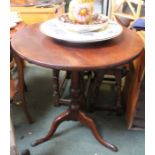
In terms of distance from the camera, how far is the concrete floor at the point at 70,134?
144cm

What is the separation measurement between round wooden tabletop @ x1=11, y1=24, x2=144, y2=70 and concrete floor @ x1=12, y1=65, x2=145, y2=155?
703 mm

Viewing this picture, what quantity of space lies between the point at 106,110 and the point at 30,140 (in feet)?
2.10

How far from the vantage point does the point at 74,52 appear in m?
1.05

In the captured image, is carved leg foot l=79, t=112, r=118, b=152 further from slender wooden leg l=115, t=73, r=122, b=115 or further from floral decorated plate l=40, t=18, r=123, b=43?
floral decorated plate l=40, t=18, r=123, b=43

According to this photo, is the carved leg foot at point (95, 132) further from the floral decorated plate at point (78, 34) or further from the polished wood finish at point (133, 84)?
the floral decorated plate at point (78, 34)

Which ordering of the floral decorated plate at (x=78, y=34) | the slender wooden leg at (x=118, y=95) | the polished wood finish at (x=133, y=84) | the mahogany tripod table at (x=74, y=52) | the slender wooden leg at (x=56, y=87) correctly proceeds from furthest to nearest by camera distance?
the slender wooden leg at (x=56, y=87) → the slender wooden leg at (x=118, y=95) → the polished wood finish at (x=133, y=84) → the floral decorated plate at (x=78, y=34) → the mahogany tripod table at (x=74, y=52)

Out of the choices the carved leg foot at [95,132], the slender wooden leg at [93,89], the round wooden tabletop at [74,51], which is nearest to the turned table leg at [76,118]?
the carved leg foot at [95,132]

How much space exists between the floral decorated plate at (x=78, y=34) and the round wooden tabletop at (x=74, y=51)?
0.04m

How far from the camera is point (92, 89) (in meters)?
1.73

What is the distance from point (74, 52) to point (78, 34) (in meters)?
0.14

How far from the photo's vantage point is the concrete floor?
4.74ft

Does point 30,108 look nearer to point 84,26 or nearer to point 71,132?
point 71,132

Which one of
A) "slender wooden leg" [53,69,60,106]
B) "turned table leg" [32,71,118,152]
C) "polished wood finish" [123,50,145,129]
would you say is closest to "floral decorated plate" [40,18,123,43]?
"polished wood finish" [123,50,145,129]

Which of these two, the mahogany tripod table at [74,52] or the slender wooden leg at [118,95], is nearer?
the mahogany tripod table at [74,52]
